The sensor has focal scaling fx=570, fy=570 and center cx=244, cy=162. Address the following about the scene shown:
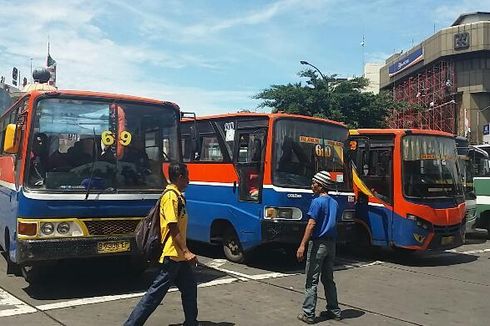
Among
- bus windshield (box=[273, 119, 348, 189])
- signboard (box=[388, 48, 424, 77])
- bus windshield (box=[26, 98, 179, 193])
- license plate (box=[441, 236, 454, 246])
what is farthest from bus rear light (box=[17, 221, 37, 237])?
signboard (box=[388, 48, 424, 77])

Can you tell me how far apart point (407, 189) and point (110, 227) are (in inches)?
236

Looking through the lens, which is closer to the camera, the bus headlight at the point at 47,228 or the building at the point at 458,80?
the bus headlight at the point at 47,228

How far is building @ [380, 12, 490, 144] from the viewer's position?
185ft

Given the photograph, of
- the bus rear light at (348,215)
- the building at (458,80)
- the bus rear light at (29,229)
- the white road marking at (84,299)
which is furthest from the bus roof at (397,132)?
the building at (458,80)

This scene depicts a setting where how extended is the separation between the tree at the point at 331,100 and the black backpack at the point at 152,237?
24627mm

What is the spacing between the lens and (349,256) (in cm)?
1211

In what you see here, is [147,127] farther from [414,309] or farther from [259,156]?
[414,309]

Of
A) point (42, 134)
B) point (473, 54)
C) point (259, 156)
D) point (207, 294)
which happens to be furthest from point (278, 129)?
Result: point (473, 54)

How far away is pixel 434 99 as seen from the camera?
61.0 m

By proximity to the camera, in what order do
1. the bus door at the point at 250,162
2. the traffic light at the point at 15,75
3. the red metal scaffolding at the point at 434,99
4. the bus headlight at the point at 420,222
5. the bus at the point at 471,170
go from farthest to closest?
the red metal scaffolding at the point at 434,99 < the traffic light at the point at 15,75 < the bus at the point at 471,170 < the bus headlight at the point at 420,222 < the bus door at the point at 250,162

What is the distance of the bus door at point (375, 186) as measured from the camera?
36.9 ft

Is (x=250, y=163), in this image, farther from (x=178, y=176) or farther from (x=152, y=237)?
(x=152, y=237)

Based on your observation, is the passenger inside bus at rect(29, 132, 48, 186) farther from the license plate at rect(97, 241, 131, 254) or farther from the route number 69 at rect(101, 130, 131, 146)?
the license plate at rect(97, 241, 131, 254)

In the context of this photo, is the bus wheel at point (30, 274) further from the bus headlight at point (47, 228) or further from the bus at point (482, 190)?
the bus at point (482, 190)
